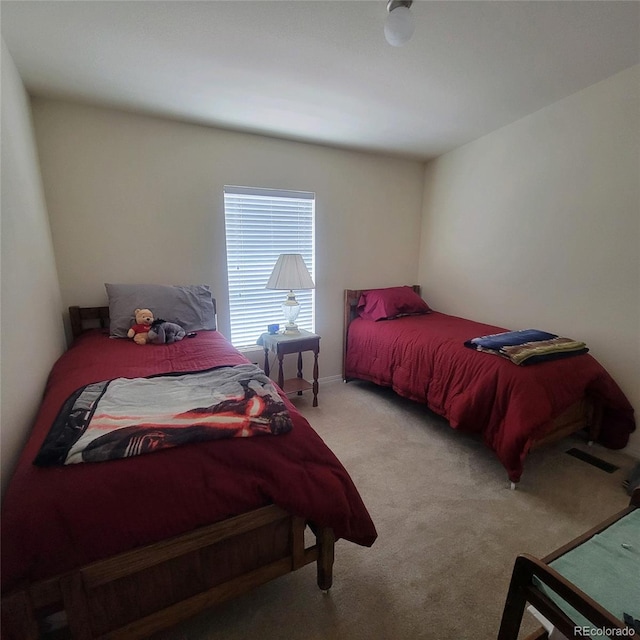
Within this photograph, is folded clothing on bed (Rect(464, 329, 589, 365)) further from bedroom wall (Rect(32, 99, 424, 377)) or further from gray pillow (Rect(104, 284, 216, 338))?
gray pillow (Rect(104, 284, 216, 338))

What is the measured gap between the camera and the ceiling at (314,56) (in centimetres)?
146

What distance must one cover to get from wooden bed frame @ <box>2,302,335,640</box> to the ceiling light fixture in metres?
1.97

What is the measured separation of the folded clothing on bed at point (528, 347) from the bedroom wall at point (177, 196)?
5.15ft

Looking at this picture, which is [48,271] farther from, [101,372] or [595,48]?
[595,48]

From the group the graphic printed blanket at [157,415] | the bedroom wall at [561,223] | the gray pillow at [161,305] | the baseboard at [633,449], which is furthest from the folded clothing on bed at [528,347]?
the gray pillow at [161,305]

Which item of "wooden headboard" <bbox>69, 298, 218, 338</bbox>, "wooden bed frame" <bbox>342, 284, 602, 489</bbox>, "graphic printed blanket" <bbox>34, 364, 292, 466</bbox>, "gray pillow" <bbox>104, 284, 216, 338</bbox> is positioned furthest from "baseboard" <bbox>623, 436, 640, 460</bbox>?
"wooden headboard" <bbox>69, 298, 218, 338</bbox>

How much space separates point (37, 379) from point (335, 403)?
2133 millimetres

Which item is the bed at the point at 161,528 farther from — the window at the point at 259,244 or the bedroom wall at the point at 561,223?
the bedroom wall at the point at 561,223

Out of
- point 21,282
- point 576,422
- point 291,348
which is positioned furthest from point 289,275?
point 576,422

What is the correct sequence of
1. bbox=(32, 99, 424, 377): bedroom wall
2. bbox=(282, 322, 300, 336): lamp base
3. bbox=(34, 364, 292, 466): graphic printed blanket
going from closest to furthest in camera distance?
1. bbox=(34, 364, 292, 466): graphic printed blanket
2. bbox=(32, 99, 424, 377): bedroom wall
3. bbox=(282, 322, 300, 336): lamp base

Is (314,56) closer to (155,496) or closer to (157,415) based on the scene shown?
(157,415)

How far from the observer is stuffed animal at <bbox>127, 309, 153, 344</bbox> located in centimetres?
208

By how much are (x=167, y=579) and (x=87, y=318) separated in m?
2.01

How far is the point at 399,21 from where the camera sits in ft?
4.50
